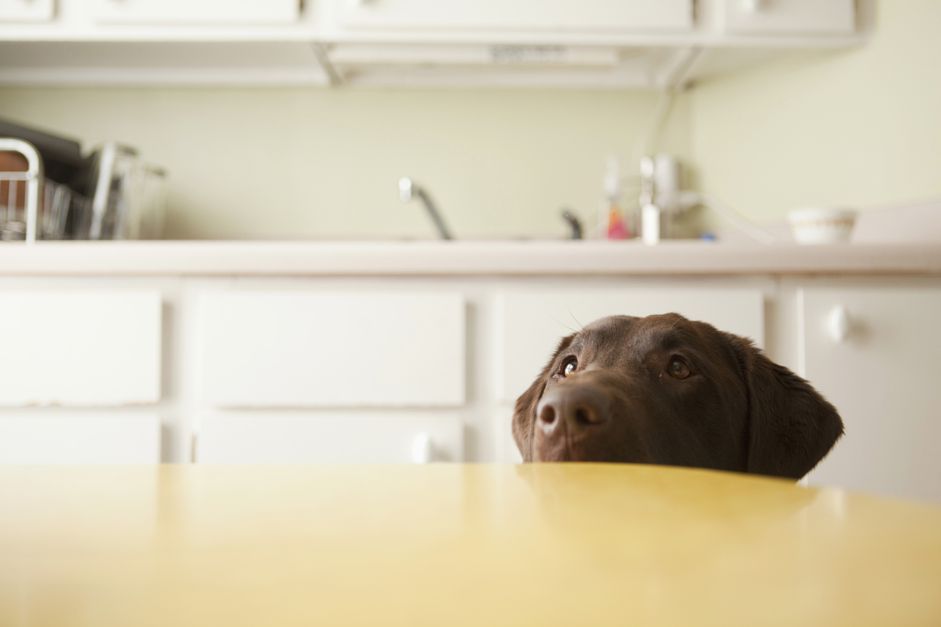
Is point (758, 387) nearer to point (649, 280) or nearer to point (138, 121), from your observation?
point (649, 280)

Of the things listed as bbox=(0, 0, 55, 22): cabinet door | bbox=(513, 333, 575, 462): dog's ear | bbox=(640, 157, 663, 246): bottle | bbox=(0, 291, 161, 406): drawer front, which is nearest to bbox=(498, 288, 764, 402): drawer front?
bbox=(513, 333, 575, 462): dog's ear

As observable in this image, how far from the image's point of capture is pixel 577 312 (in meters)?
1.55

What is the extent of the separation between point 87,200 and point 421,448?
1.38 meters

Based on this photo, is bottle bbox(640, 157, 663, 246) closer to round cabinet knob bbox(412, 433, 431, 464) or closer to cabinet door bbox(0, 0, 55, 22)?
round cabinet knob bbox(412, 433, 431, 464)

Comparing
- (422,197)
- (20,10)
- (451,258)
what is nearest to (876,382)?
(451,258)

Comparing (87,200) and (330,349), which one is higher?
(87,200)

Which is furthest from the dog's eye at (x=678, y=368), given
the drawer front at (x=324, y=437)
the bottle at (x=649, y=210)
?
the bottle at (x=649, y=210)

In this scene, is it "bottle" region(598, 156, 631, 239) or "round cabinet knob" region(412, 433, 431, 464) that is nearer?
"round cabinet knob" region(412, 433, 431, 464)

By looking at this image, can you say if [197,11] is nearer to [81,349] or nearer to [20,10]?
[20,10]

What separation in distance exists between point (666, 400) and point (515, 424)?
0.29 meters

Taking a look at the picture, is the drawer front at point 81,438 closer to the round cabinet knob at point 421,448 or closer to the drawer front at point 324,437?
the drawer front at point 324,437

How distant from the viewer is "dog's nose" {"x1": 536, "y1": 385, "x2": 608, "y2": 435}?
679mm

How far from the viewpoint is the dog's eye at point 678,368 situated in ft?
3.24

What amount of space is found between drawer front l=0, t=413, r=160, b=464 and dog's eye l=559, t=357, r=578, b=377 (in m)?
0.93
